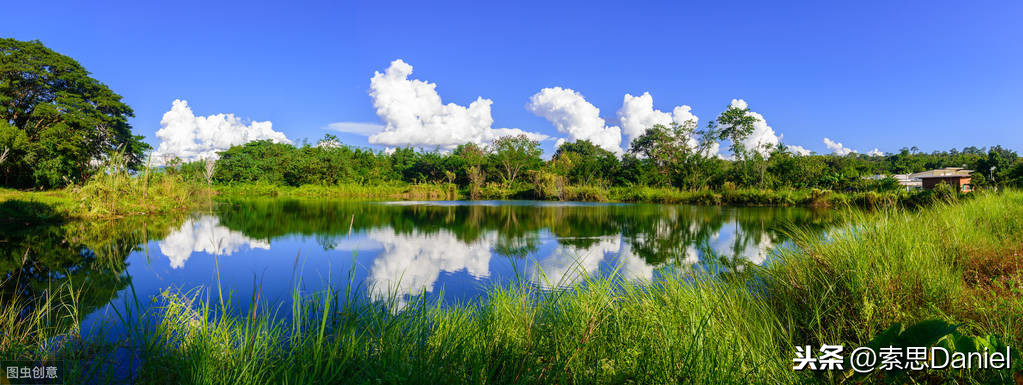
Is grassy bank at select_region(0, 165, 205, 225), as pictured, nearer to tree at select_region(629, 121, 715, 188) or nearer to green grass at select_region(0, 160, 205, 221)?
green grass at select_region(0, 160, 205, 221)

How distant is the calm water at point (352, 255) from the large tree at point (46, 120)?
28.3 feet

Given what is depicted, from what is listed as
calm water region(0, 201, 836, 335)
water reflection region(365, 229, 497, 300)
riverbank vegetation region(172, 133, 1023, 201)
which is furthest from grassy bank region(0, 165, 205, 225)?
riverbank vegetation region(172, 133, 1023, 201)

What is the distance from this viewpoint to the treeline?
2269 centimetres

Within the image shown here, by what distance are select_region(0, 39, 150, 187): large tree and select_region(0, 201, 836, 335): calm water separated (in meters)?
8.62

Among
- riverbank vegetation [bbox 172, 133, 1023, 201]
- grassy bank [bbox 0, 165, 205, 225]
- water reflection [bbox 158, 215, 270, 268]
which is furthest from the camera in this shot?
riverbank vegetation [bbox 172, 133, 1023, 201]

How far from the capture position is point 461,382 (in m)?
1.56

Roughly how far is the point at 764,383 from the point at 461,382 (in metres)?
1.18

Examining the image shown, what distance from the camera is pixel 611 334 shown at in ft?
7.06

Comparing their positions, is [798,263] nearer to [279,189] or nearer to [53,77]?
[53,77]

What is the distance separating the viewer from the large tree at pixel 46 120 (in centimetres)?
1502

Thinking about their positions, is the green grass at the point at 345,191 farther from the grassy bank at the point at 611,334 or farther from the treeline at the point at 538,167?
the grassy bank at the point at 611,334

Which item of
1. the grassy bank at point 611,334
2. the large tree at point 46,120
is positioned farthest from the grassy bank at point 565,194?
the grassy bank at point 611,334

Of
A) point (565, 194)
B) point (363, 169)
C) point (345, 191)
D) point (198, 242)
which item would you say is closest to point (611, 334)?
point (198, 242)

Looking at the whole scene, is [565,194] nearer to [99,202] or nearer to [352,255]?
[352,255]
